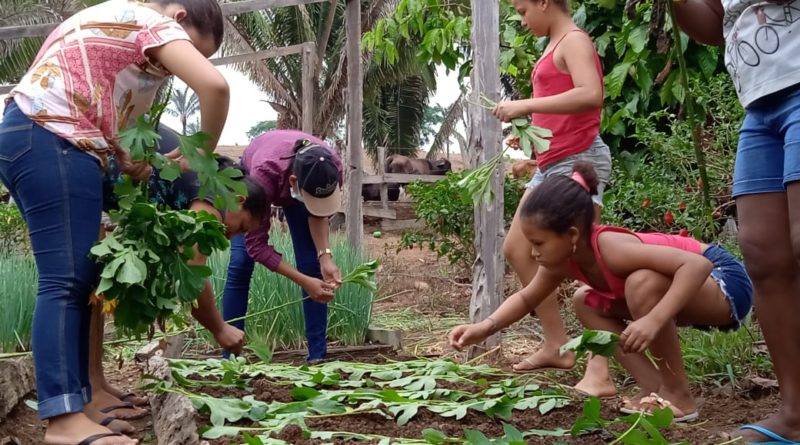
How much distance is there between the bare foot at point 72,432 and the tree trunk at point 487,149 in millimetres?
2237

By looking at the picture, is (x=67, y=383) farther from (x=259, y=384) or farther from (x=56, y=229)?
(x=259, y=384)

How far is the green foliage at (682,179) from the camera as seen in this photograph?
4.29 metres

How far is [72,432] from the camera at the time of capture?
2562 millimetres

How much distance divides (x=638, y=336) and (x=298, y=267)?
7.05 feet

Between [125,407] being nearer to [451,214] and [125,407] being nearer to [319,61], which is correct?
[451,214]

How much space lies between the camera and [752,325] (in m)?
4.01

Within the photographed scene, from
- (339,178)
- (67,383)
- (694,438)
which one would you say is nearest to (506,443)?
(694,438)

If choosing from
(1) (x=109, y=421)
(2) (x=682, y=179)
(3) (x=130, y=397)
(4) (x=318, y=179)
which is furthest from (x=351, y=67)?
(1) (x=109, y=421)

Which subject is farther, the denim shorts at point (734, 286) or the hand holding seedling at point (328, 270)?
the hand holding seedling at point (328, 270)

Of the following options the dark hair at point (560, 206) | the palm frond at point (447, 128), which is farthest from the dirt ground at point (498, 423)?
the palm frond at point (447, 128)

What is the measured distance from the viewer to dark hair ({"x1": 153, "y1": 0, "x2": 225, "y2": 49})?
2783 millimetres

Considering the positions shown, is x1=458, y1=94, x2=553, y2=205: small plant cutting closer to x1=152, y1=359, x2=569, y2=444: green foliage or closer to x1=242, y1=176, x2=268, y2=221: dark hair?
x1=152, y1=359, x2=569, y2=444: green foliage

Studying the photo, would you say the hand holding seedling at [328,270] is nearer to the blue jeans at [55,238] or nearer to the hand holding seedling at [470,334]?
the hand holding seedling at [470,334]

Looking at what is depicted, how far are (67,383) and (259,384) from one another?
897mm
